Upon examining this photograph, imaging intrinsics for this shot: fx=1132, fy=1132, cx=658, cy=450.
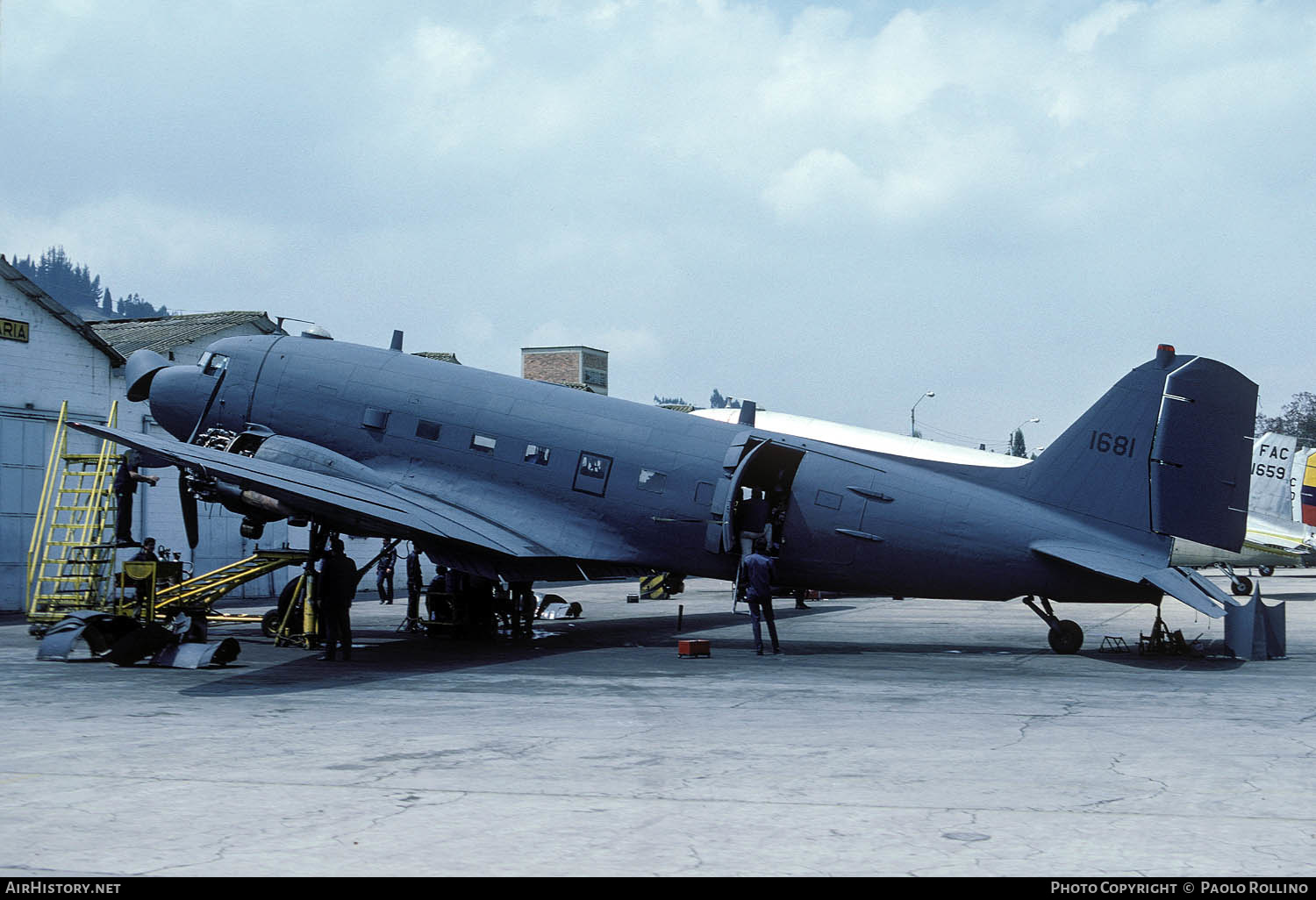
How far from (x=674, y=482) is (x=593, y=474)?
1.58 meters

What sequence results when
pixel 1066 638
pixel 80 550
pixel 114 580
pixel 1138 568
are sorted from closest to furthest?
pixel 1138 568 < pixel 1066 638 < pixel 114 580 < pixel 80 550

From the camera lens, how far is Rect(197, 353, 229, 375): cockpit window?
23.8 meters

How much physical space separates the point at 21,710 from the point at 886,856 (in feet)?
36.4

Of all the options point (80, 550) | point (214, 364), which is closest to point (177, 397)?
point (214, 364)

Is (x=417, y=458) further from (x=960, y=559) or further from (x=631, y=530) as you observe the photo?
(x=960, y=559)

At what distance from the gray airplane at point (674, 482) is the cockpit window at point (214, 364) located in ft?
0.16

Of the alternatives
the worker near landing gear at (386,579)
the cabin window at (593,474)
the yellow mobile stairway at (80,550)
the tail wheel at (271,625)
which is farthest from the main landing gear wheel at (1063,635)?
the worker near landing gear at (386,579)

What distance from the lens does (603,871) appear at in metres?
6.83

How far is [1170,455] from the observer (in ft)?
63.3

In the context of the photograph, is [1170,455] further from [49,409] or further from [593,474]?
[49,409]

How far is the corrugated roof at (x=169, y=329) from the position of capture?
37969 millimetres

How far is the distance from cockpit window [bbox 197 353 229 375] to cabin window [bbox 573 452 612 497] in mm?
8116

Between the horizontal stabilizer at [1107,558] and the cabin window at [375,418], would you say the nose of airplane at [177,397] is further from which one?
the horizontal stabilizer at [1107,558]
